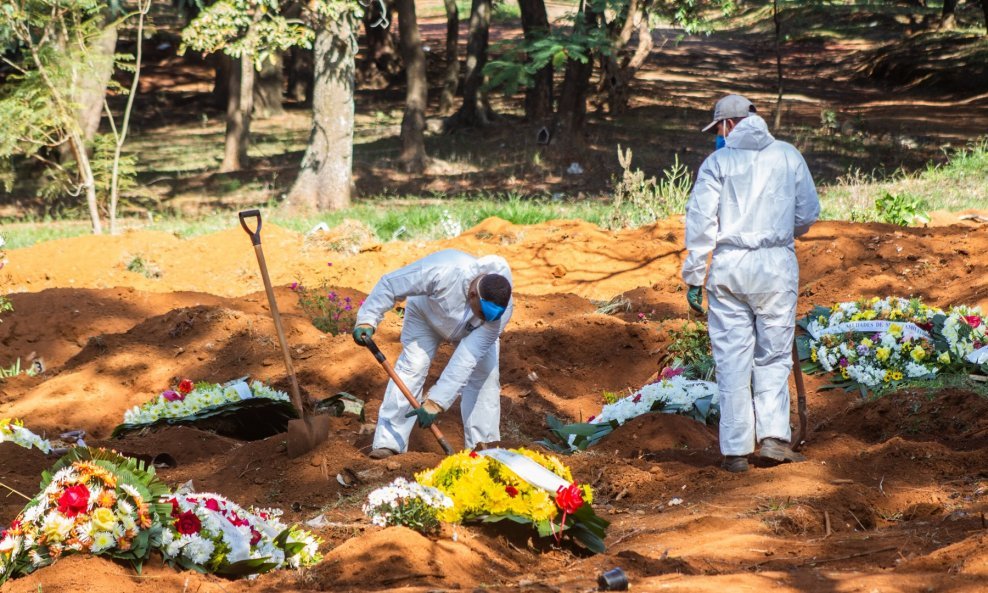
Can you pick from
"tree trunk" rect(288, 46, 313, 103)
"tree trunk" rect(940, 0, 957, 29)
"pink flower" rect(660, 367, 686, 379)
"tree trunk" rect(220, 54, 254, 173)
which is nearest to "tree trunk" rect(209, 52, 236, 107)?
"tree trunk" rect(288, 46, 313, 103)

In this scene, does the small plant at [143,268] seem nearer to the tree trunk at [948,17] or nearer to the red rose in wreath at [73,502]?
the red rose in wreath at [73,502]

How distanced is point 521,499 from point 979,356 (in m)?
3.94

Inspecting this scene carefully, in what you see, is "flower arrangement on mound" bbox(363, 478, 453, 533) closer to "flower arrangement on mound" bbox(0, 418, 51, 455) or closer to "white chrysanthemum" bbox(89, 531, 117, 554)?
"white chrysanthemum" bbox(89, 531, 117, 554)

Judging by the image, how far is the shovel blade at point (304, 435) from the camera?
6480 mm

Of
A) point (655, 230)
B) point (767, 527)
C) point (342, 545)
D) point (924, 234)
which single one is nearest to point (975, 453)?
point (767, 527)

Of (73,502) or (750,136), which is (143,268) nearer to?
(750,136)

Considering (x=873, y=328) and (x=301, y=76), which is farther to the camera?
(x=301, y=76)

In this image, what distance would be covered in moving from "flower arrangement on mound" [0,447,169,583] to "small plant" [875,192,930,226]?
387 inches

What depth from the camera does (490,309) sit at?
6.16 metres

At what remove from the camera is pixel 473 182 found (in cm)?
1981

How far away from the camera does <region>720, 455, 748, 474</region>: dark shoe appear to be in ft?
20.1

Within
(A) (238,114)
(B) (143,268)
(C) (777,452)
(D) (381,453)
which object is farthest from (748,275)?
(A) (238,114)

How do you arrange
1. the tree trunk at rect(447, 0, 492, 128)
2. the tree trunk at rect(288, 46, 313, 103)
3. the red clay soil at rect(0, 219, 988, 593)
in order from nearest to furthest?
the red clay soil at rect(0, 219, 988, 593), the tree trunk at rect(447, 0, 492, 128), the tree trunk at rect(288, 46, 313, 103)

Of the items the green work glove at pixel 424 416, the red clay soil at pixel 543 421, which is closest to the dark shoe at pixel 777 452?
the red clay soil at pixel 543 421
